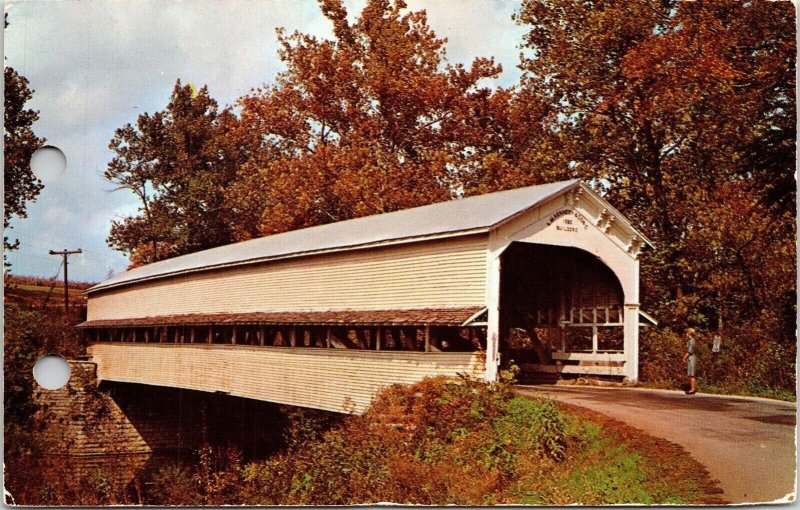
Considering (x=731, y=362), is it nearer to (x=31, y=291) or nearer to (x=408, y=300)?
(x=408, y=300)

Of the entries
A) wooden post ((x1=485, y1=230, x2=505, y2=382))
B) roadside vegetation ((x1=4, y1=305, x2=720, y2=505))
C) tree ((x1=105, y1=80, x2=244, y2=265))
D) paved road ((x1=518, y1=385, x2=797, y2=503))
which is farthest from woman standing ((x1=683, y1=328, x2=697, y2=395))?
tree ((x1=105, y1=80, x2=244, y2=265))

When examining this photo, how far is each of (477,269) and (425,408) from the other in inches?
114

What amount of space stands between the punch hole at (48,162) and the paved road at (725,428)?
28.1ft

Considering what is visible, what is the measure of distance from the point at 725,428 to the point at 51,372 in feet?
33.2

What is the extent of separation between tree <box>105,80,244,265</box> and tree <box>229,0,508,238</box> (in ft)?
4.46

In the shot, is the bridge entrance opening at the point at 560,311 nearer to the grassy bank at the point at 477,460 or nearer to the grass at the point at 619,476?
the grassy bank at the point at 477,460

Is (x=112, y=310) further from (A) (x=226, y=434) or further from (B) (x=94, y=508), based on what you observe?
(B) (x=94, y=508)

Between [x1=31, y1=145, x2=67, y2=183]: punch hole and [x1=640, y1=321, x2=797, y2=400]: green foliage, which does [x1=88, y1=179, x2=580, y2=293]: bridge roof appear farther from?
[x1=31, y1=145, x2=67, y2=183]: punch hole

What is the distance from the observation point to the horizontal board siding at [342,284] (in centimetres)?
1714

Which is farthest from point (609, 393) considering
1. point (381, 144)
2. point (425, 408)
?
point (381, 144)

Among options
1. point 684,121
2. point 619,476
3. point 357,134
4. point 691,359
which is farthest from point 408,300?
point 357,134

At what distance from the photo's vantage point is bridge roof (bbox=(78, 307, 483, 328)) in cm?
1664

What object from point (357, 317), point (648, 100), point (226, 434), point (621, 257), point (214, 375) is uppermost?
point (648, 100)

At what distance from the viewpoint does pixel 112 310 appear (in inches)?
1187
